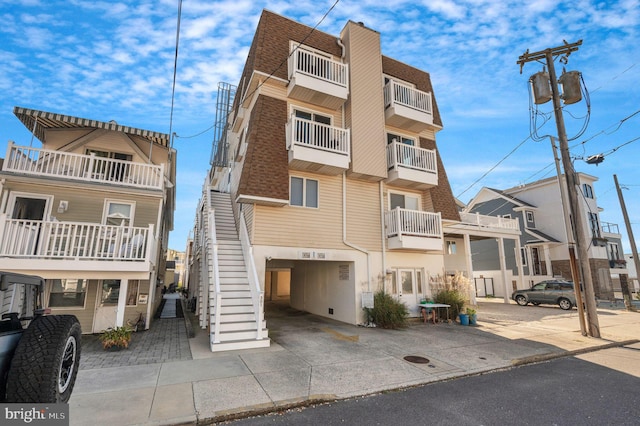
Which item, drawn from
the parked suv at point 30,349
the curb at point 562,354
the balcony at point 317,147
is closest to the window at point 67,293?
the parked suv at point 30,349

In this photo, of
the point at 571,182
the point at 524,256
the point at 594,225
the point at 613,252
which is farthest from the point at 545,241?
the point at 571,182

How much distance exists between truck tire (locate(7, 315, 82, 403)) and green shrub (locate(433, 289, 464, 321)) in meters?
12.9

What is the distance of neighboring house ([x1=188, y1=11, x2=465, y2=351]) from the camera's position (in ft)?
35.2

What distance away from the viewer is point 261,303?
340 inches

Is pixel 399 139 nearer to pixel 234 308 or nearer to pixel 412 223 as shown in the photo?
pixel 412 223

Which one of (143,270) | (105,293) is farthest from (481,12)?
(105,293)

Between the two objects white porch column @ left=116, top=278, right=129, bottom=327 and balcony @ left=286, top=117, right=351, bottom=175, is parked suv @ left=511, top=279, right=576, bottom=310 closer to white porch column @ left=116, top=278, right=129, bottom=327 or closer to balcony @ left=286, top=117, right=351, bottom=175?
balcony @ left=286, top=117, right=351, bottom=175

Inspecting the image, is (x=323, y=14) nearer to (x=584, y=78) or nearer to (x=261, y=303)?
(x=261, y=303)

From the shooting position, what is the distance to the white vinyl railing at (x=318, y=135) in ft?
36.3

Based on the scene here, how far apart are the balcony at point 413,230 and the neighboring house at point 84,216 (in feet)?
29.9

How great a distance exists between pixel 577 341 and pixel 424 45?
10.6 meters

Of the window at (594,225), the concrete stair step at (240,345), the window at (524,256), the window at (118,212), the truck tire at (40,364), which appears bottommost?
the concrete stair step at (240,345)
